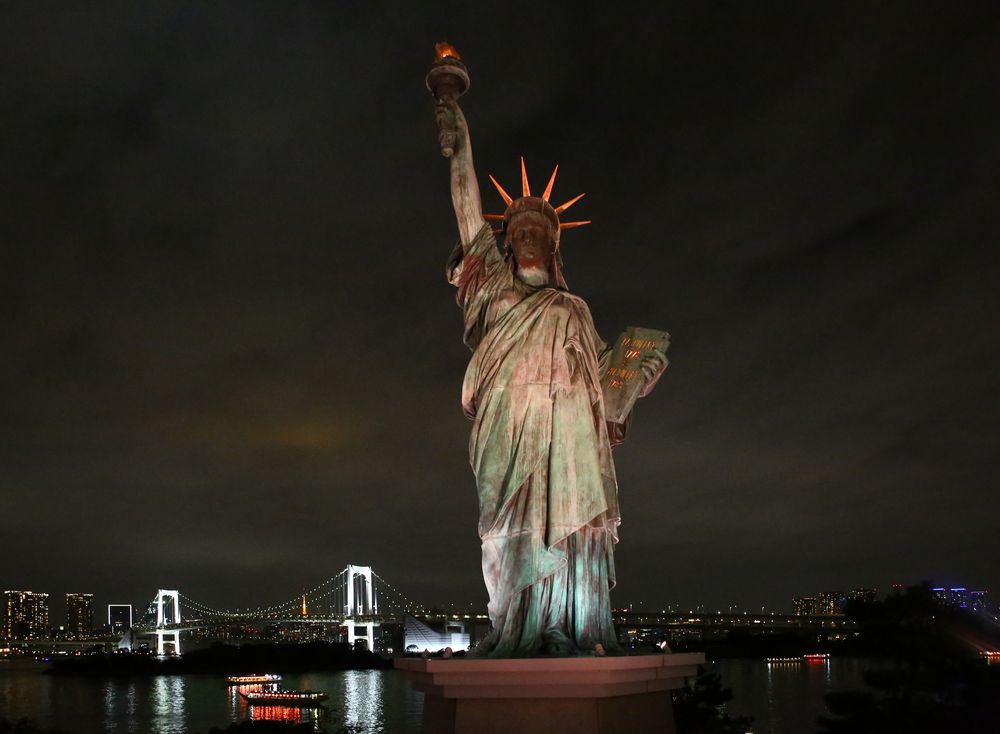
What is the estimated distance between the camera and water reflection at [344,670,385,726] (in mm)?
38062

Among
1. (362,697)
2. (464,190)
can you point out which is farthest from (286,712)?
(464,190)

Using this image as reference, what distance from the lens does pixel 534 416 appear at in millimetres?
6230

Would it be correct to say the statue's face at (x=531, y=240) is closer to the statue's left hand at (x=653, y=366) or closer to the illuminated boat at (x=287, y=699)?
the statue's left hand at (x=653, y=366)

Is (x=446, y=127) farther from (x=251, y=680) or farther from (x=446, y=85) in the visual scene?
(x=251, y=680)

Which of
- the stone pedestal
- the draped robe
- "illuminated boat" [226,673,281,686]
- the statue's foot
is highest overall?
the draped robe

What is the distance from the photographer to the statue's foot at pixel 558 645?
5.53m

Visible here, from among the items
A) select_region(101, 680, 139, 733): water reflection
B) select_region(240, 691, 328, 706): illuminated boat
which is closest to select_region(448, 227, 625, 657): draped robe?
select_region(101, 680, 139, 733): water reflection

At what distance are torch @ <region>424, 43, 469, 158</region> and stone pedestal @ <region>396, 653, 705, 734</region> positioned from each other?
354 centimetres

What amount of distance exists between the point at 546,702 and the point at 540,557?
1.02m

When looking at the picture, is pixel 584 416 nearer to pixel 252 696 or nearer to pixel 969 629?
pixel 969 629

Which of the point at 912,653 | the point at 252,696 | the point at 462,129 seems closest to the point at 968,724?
the point at 912,653

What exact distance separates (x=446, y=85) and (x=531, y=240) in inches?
49.4

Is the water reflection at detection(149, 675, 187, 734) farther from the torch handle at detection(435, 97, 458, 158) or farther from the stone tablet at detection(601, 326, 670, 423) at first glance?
the torch handle at detection(435, 97, 458, 158)

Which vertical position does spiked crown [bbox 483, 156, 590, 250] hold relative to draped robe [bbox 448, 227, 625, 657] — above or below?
above
